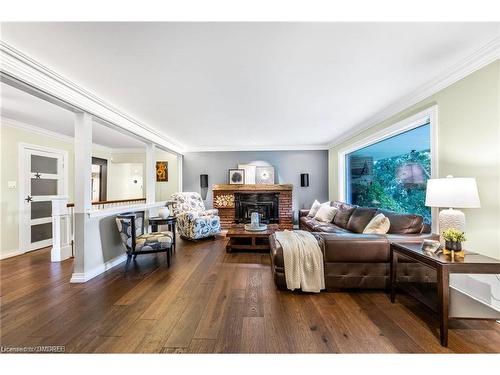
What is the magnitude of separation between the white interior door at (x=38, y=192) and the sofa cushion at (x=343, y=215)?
530 cm

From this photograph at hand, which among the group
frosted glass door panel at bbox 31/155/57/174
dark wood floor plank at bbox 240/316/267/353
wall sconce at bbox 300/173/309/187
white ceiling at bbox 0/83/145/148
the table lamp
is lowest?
dark wood floor plank at bbox 240/316/267/353

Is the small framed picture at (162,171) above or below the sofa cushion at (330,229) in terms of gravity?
above

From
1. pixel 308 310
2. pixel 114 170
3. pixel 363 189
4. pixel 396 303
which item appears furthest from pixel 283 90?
pixel 114 170

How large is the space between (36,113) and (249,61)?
3.63 meters

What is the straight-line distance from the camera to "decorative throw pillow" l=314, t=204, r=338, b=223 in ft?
14.9

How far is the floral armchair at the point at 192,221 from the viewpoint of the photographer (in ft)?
14.9

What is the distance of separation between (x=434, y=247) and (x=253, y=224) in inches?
111

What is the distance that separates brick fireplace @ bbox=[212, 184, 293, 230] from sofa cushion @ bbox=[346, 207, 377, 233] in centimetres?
234

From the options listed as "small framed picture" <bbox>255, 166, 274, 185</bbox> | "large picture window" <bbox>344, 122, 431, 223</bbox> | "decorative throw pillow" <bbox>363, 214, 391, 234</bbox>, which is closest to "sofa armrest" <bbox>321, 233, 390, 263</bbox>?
"decorative throw pillow" <bbox>363, 214, 391, 234</bbox>

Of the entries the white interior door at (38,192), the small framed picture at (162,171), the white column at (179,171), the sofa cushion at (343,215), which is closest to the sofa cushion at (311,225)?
the sofa cushion at (343,215)

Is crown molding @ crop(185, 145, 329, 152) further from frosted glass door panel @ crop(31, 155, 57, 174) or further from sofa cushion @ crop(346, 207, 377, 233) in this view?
frosted glass door panel @ crop(31, 155, 57, 174)

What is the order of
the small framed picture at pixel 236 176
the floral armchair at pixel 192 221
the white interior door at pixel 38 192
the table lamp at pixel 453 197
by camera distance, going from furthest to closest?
the small framed picture at pixel 236 176 < the floral armchair at pixel 192 221 < the white interior door at pixel 38 192 < the table lamp at pixel 453 197

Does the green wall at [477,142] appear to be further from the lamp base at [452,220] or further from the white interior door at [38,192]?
the white interior door at [38,192]
